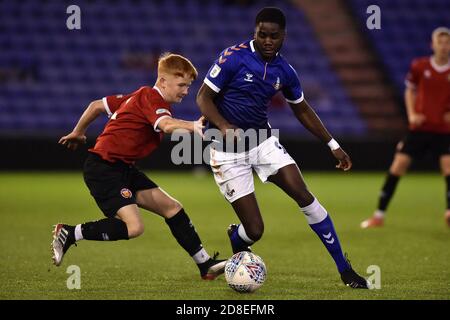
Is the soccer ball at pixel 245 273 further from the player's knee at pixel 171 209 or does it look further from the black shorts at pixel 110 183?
the black shorts at pixel 110 183

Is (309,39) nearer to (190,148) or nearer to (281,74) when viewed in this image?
(190,148)

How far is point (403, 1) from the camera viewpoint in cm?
2023

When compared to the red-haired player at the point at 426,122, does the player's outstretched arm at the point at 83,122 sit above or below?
above

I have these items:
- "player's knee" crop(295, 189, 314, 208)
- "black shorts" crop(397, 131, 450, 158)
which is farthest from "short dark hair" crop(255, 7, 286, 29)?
"black shorts" crop(397, 131, 450, 158)

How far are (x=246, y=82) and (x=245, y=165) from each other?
0.62 m

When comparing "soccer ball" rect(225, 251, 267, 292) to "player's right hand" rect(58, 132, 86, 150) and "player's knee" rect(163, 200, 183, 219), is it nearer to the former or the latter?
"player's knee" rect(163, 200, 183, 219)

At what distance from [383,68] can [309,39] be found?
1.92 m

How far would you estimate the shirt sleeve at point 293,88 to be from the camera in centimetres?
586

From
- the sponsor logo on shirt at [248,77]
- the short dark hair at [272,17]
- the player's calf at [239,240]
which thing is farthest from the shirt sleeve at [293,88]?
the player's calf at [239,240]

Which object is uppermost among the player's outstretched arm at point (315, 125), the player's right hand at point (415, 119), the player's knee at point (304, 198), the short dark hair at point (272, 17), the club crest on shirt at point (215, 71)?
the short dark hair at point (272, 17)

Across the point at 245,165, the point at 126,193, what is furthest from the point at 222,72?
the point at 126,193

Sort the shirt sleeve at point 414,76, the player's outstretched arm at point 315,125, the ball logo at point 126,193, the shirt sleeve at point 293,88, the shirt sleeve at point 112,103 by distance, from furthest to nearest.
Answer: the shirt sleeve at point 414,76 < the shirt sleeve at point 112,103 < the player's outstretched arm at point 315,125 < the shirt sleeve at point 293,88 < the ball logo at point 126,193

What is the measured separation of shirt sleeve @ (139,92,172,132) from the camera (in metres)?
5.55
